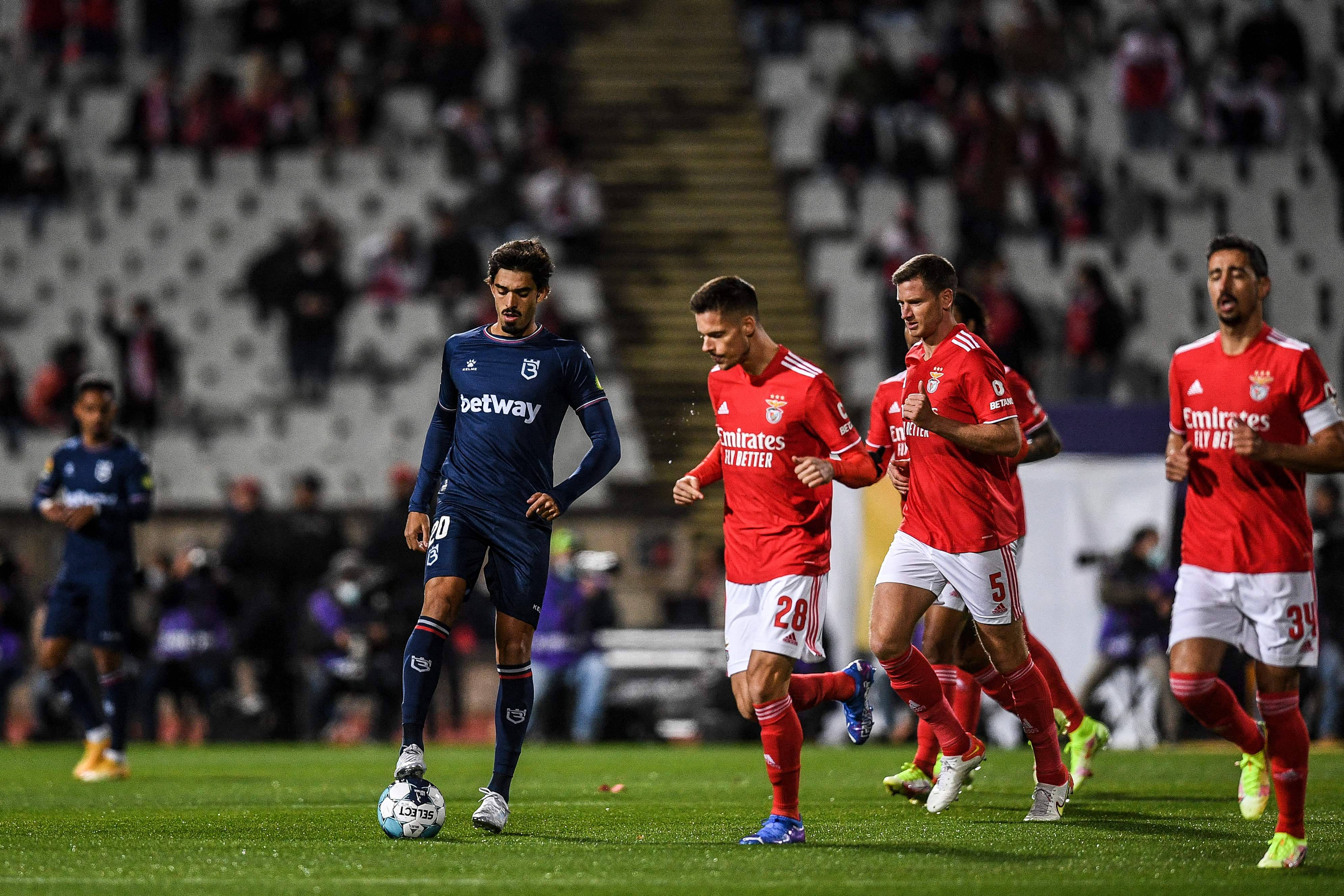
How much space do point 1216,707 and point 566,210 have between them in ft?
52.6

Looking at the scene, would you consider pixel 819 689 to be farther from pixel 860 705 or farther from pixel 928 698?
pixel 928 698

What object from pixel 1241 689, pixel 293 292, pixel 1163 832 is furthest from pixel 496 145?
pixel 1163 832

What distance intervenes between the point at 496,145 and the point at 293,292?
3.99 meters

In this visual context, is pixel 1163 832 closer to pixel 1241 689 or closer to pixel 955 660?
pixel 955 660

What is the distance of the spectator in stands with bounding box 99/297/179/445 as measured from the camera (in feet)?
67.6

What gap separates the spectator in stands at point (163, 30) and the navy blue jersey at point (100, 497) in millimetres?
13718

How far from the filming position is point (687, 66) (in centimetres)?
2750

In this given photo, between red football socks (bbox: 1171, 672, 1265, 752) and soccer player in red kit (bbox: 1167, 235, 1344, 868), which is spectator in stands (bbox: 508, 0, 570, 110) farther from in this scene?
Answer: soccer player in red kit (bbox: 1167, 235, 1344, 868)

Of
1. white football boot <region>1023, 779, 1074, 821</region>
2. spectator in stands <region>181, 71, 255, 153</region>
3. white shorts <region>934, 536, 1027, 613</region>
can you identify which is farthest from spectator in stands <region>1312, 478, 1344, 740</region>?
spectator in stands <region>181, 71, 255, 153</region>

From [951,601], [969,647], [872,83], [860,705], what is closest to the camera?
[860,705]

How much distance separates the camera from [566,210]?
22.8m

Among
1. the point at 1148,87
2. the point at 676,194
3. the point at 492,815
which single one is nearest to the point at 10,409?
the point at 676,194

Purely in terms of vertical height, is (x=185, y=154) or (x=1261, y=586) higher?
(x=185, y=154)

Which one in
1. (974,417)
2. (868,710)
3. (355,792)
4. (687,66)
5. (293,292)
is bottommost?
(355,792)
